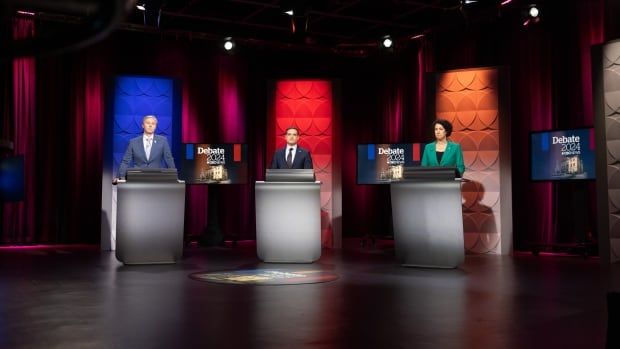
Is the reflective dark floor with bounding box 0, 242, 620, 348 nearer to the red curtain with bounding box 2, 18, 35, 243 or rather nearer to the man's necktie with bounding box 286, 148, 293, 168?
the man's necktie with bounding box 286, 148, 293, 168

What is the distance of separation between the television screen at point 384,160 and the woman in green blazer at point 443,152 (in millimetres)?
1729

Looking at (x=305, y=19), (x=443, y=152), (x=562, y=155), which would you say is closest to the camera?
(x=443, y=152)

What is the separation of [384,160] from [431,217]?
9.08ft

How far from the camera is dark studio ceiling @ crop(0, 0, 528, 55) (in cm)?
790

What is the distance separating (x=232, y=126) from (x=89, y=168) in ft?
7.61

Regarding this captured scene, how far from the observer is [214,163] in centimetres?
784

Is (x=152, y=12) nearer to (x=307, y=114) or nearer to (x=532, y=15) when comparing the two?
(x=307, y=114)

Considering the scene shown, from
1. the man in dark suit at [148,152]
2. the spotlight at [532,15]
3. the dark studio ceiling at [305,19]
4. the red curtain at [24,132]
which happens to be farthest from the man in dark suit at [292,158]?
the red curtain at [24,132]

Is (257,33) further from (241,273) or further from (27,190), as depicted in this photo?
(241,273)

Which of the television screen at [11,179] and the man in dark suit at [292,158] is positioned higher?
the man in dark suit at [292,158]

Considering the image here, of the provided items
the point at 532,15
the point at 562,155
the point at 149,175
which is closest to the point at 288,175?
the point at 149,175

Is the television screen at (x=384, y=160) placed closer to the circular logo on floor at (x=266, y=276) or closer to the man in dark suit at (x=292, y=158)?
the man in dark suit at (x=292, y=158)

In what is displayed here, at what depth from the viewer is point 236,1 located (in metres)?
8.27

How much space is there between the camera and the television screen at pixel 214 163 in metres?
7.81
